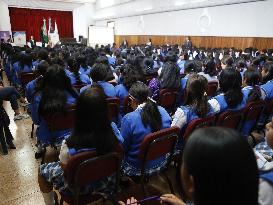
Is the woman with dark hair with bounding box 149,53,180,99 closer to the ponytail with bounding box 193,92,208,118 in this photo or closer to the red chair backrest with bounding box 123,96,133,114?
the red chair backrest with bounding box 123,96,133,114

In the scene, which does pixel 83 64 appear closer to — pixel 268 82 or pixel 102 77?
pixel 102 77

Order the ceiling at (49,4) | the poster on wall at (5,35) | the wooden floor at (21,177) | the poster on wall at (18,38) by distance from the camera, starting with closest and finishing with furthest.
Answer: the wooden floor at (21,177), the poster on wall at (18,38), the poster on wall at (5,35), the ceiling at (49,4)

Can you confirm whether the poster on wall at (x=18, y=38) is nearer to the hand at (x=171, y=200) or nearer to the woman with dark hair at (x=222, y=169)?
the hand at (x=171, y=200)

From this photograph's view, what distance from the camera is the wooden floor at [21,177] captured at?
2432mm

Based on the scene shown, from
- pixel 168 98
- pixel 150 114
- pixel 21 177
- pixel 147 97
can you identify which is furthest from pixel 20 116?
pixel 150 114

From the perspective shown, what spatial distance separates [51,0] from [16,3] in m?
2.67

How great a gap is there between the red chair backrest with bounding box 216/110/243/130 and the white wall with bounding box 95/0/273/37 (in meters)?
9.44

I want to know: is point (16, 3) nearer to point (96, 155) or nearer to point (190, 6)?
point (190, 6)

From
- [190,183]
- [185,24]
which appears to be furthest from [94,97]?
[185,24]

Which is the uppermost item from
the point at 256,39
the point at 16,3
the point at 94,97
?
the point at 16,3

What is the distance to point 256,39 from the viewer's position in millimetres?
10930

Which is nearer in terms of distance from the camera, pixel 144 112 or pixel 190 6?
pixel 144 112

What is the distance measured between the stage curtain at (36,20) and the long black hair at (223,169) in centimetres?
2258

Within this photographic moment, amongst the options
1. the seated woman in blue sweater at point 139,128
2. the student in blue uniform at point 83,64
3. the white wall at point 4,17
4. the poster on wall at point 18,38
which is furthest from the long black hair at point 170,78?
the white wall at point 4,17
